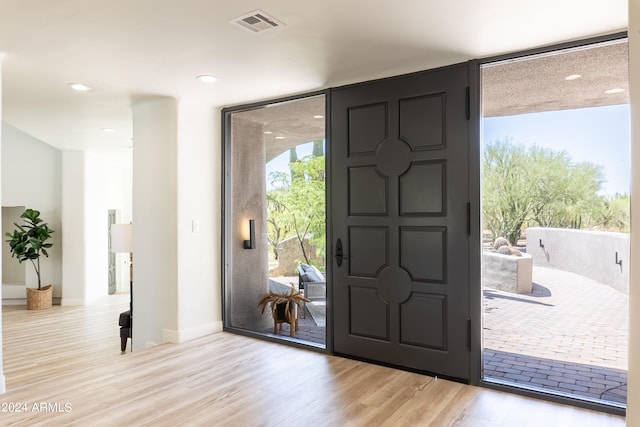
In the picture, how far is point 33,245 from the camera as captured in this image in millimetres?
6965

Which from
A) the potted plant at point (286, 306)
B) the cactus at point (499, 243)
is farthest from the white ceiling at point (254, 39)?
the potted plant at point (286, 306)

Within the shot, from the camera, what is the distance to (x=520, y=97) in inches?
124

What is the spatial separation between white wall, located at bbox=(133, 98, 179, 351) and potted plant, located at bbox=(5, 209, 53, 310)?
3421 mm

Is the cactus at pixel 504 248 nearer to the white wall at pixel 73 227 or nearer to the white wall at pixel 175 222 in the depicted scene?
the white wall at pixel 175 222

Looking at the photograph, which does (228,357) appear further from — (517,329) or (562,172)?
(562,172)

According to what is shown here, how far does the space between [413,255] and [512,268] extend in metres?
0.72

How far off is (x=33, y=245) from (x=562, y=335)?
294 inches

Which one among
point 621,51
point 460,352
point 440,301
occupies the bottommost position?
point 460,352

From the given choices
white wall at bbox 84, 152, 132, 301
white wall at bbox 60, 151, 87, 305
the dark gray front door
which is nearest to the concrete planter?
the dark gray front door

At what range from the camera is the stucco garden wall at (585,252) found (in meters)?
2.82

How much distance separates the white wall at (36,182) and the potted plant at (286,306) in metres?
4.98

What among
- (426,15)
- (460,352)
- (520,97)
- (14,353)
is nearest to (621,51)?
(520,97)

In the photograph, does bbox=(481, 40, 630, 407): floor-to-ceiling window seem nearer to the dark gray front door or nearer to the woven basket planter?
the dark gray front door

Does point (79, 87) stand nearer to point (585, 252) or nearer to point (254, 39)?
point (254, 39)
